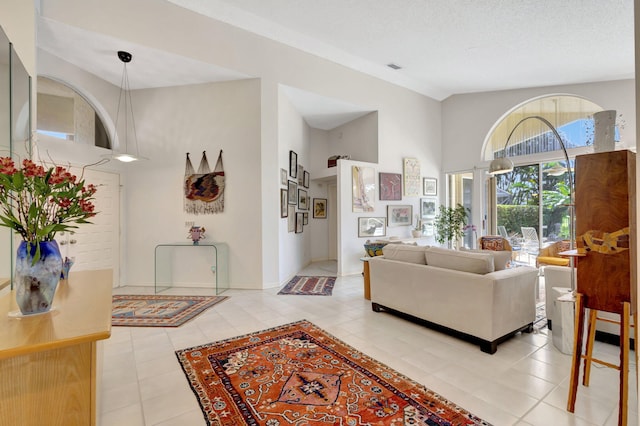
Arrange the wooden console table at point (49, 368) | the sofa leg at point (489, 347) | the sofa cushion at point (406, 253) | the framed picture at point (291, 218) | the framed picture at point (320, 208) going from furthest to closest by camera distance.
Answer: the framed picture at point (320, 208) → the framed picture at point (291, 218) → the sofa cushion at point (406, 253) → the sofa leg at point (489, 347) → the wooden console table at point (49, 368)

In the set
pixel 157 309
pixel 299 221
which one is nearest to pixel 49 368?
pixel 157 309

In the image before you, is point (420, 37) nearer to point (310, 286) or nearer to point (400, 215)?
point (400, 215)

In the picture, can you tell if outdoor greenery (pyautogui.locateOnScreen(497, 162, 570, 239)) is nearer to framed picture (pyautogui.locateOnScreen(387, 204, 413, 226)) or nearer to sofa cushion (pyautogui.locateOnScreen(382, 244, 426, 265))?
framed picture (pyautogui.locateOnScreen(387, 204, 413, 226))

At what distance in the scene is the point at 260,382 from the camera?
7.11 feet

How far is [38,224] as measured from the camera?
1.35m

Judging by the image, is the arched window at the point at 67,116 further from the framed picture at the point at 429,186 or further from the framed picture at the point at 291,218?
the framed picture at the point at 429,186

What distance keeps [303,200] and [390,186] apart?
6.90 feet

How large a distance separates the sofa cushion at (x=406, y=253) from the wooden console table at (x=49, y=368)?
113 inches

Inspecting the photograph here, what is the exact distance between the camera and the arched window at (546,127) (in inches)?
227

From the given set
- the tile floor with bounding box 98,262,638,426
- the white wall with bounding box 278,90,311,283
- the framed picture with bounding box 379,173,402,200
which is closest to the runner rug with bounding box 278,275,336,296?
the white wall with bounding box 278,90,311,283

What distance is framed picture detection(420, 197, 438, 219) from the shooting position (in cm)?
736

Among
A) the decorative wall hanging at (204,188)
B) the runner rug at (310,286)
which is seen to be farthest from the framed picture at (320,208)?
the decorative wall hanging at (204,188)

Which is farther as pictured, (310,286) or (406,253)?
(310,286)

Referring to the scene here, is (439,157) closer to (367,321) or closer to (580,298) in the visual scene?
(367,321)
